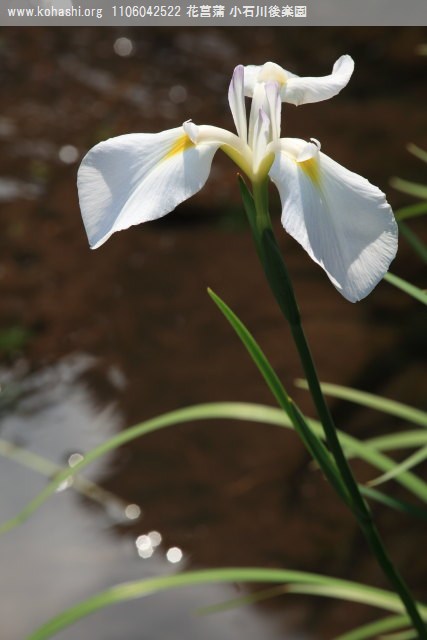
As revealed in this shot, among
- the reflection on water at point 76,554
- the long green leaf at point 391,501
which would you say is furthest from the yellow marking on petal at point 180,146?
the reflection on water at point 76,554

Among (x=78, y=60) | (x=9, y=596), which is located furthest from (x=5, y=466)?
(x=78, y=60)

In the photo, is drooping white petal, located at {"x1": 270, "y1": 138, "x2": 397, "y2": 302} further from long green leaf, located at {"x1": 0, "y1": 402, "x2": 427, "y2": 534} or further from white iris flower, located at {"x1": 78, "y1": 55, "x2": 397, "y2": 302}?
long green leaf, located at {"x1": 0, "y1": 402, "x2": 427, "y2": 534}

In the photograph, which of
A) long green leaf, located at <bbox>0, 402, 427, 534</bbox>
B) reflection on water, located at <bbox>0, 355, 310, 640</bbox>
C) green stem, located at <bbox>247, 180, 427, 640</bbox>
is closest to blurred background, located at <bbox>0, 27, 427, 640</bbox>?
reflection on water, located at <bbox>0, 355, 310, 640</bbox>

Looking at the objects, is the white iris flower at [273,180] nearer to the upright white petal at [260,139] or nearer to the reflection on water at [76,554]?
the upright white petal at [260,139]

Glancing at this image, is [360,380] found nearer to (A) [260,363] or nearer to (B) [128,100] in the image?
(A) [260,363]

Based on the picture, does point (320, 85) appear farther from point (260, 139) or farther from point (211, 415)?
point (211, 415)
